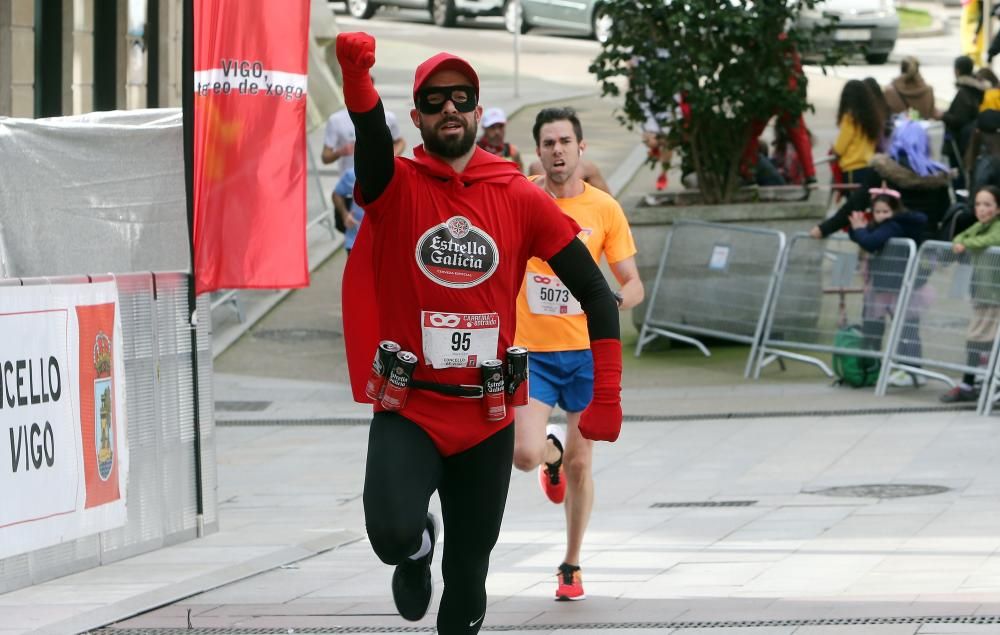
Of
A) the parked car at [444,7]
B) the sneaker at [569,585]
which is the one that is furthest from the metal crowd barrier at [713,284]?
the parked car at [444,7]

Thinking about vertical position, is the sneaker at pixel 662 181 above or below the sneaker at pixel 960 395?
above

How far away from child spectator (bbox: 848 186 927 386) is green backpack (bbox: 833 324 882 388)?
0.26 feet

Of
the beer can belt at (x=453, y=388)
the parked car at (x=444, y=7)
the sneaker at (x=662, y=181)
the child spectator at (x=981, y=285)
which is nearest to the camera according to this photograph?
the beer can belt at (x=453, y=388)

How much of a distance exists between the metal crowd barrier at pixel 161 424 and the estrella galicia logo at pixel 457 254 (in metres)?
3.27

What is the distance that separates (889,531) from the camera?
9.39m

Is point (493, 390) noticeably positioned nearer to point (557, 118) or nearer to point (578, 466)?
point (578, 466)

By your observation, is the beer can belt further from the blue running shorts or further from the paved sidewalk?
the blue running shorts

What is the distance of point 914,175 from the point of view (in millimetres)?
15500

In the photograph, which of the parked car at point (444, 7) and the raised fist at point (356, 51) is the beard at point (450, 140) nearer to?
the raised fist at point (356, 51)

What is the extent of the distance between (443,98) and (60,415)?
3.28m

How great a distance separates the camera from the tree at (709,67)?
15.9m

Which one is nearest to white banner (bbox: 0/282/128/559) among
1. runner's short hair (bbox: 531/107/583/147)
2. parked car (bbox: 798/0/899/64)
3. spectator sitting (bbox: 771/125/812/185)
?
runner's short hair (bbox: 531/107/583/147)

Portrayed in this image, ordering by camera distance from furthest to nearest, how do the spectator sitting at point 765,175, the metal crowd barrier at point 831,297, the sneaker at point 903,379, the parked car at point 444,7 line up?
the parked car at point 444,7
the spectator sitting at point 765,175
the sneaker at point 903,379
the metal crowd barrier at point 831,297

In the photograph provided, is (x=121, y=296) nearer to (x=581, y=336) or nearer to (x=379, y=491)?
(x=581, y=336)
